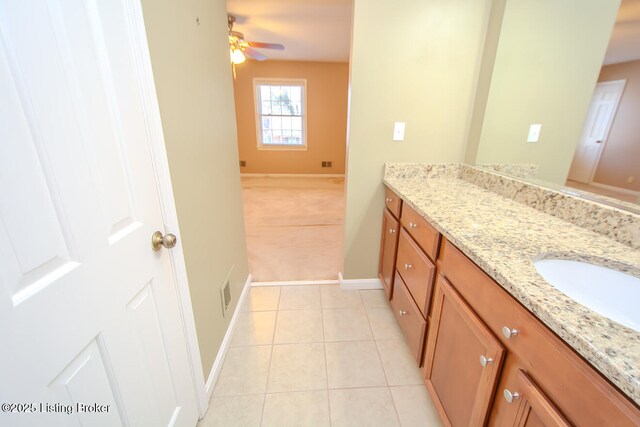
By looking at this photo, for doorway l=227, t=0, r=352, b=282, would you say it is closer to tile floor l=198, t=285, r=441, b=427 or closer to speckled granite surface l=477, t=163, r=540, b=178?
tile floor l=198, t=285, r=441, b=427

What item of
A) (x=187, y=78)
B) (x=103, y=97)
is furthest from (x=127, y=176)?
(x=187, y=78)

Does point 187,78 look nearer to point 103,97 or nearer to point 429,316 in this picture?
point 103,97

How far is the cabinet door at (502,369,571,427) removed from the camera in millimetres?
586

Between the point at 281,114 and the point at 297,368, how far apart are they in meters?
5.63

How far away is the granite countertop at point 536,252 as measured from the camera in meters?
0.50

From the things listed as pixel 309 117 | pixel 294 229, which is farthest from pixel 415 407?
pixel 309 117

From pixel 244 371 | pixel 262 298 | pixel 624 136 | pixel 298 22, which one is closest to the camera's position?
pixel 624 136

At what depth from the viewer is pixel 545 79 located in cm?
135

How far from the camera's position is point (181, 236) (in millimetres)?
1042

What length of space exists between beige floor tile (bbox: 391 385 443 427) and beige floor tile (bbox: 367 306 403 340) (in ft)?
1.15

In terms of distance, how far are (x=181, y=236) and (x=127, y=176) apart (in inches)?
14.4

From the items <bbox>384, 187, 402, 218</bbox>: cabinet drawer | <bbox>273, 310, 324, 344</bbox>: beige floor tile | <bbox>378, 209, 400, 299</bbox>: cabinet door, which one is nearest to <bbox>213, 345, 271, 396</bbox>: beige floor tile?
<bbox>273, 310, 324, 344</bbox>: beige floor tile

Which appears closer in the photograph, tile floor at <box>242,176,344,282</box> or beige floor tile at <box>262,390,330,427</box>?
beige floor tile at <box>262,390,330,427</box>

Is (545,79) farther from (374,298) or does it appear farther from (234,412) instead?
(234,412)
